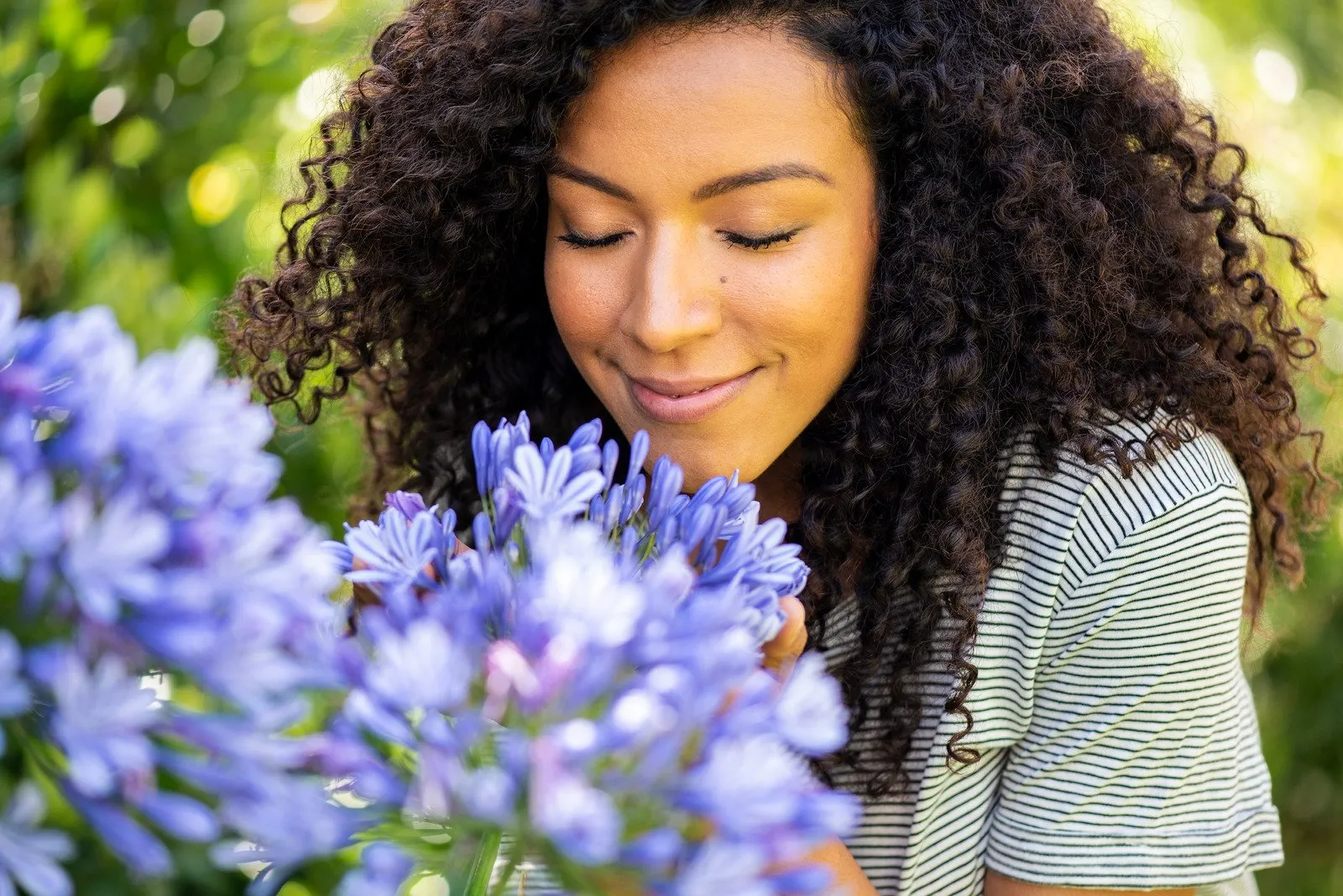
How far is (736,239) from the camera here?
4.59 feet

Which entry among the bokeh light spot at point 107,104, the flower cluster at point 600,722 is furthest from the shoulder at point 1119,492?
the bokeh light spot at point 107,104

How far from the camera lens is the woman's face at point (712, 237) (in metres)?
1.37

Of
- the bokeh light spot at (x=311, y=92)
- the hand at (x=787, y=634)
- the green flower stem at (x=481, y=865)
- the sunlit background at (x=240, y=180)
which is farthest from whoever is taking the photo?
the bokeh light spot at (x=311, y=92)

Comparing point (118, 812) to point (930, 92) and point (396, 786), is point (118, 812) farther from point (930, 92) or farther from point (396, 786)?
point (930, 92)

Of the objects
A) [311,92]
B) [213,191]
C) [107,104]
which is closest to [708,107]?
[107,104]

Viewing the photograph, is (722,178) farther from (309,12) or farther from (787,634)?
(309,12)

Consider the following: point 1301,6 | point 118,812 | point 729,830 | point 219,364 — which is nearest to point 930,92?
point 729,830

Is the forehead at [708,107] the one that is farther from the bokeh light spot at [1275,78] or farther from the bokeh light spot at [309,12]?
the bokeh light spot at [1275,78]

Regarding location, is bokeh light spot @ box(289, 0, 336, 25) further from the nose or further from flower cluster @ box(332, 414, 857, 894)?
flower cluster @ box(332, 414, 857, 894)

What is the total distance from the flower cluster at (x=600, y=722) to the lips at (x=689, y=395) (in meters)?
0.69

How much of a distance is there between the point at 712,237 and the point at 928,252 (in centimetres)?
31

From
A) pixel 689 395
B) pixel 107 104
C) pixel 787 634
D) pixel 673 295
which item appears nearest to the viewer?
pixel 787 634

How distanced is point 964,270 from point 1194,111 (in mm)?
508

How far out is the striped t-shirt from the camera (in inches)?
62.9
